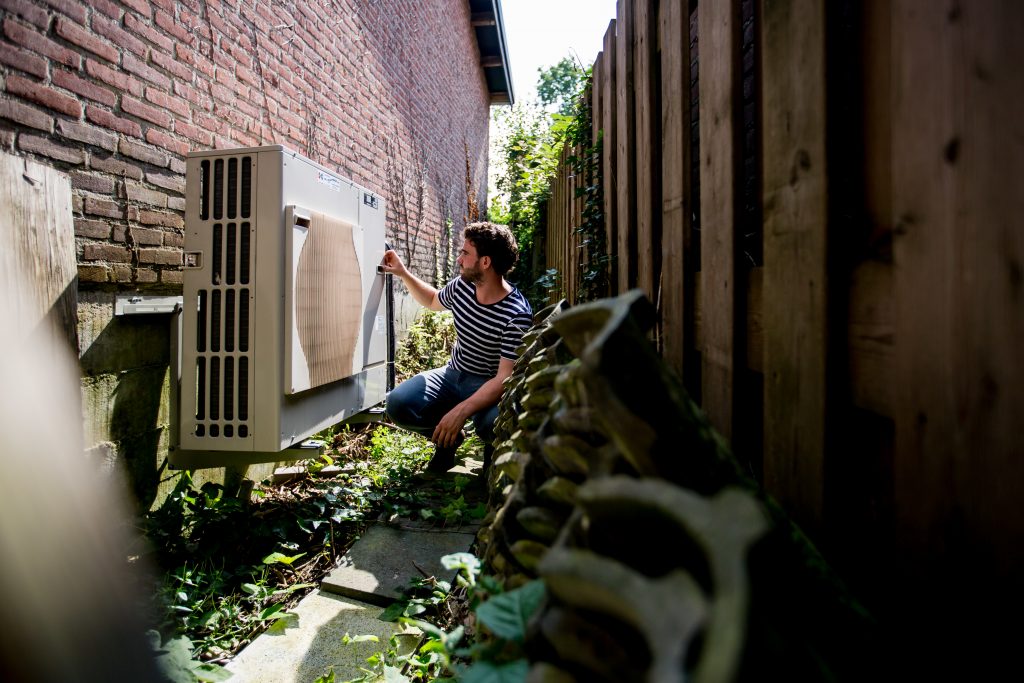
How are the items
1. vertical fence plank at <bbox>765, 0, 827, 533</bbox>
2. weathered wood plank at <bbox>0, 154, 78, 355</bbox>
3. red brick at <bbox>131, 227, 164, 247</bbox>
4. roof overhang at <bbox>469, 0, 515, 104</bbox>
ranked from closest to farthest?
vertical fence plank at <bbox>765, 0, 827, 533</bbox>
weathered wood plank at <bbox>0, 154, 78, 355</bbox>
red brick at <bbox>131, 227, 164, 247</bbox>
roof overhang at <bbox>469, 0, 515, 104</bbox>

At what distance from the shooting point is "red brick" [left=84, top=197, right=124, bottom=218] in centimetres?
213

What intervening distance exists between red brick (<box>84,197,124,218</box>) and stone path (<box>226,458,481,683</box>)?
1.70 metres

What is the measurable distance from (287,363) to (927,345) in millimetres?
2116

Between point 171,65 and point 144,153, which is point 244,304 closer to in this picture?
point 144,153

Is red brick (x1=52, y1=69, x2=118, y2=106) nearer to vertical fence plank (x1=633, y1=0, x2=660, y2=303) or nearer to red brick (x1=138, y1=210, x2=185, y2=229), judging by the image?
red brick (x1=138, y1=210, x2=185, y2=229)

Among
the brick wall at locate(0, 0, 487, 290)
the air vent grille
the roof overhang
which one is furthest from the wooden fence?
the roof overhang

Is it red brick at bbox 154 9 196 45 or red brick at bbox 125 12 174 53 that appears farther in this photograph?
red brick at bbox 154 9 196 45

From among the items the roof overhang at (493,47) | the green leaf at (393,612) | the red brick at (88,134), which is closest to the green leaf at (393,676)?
the green leaf at (393,612)

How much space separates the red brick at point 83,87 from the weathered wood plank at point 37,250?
0.35 metres

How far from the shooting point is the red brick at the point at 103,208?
6.98ft

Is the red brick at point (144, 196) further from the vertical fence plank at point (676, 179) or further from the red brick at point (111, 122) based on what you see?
the vertical fence plank at point (676, 179)

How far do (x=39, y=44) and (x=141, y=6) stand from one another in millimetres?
597

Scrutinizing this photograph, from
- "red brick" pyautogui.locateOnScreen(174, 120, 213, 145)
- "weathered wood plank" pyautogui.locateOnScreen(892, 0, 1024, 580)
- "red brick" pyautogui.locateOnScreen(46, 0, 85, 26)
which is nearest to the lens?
"weathered wood plank" pyautogui.locateOnScreen(892, 0, 1024, 580)

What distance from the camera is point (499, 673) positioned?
1.93 ft
